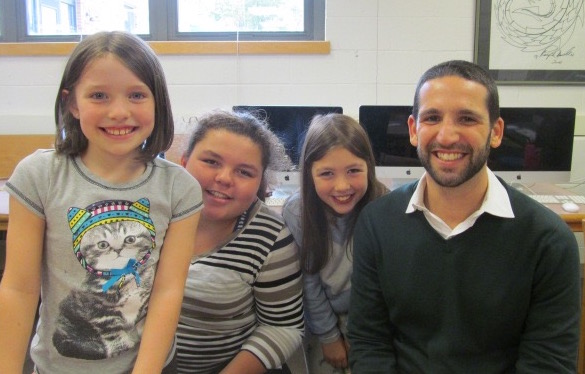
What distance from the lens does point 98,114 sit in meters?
0.93

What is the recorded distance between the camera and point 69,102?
0.98 m

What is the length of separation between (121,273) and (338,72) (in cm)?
241

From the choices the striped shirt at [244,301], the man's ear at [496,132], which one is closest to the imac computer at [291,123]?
the striped shirt at [244,301]

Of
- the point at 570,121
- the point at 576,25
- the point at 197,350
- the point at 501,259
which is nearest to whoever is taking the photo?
the point at 501,259

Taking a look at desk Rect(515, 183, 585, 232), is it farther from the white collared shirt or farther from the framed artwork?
the white collared shirt

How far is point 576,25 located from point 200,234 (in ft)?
9.40

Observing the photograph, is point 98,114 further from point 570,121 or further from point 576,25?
point 576,25

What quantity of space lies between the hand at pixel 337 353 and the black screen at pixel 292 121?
1.14 m

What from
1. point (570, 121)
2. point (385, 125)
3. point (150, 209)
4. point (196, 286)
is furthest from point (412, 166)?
point (150, 209)

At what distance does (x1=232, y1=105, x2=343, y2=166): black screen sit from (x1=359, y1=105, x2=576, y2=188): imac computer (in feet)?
0.78


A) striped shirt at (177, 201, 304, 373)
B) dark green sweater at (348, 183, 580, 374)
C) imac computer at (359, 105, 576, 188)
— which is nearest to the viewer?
dark green sweater at (348, 183, 580, 374)

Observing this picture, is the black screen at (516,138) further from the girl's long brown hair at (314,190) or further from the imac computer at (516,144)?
the girl's long brown hair at (314,190)

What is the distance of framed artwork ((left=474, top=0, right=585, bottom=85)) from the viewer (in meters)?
3.05

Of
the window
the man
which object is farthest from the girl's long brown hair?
the window
